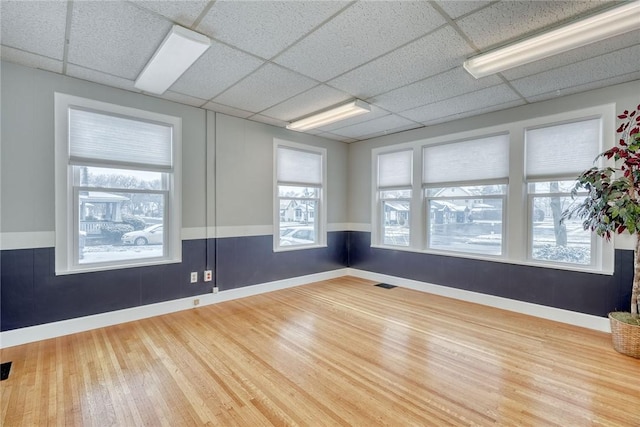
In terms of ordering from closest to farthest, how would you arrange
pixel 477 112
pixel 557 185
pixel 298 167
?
pixel 557 185
pixel 477 112
pixel 298 167

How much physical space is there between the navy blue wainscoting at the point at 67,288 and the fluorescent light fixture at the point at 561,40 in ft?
12.8

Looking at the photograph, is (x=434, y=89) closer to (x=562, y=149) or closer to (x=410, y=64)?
(x=410, y=64)

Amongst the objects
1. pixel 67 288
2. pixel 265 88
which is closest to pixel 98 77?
pixel 265 88

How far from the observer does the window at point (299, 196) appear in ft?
16.5

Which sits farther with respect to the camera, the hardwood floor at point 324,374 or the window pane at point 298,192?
the window pane at point 298,192

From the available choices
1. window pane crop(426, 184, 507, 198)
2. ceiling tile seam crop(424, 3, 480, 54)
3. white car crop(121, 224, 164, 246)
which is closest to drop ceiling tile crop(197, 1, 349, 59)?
ceiling tile seam crop(424, 3, 480, 54)

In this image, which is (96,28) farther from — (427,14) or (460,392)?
(460,392)

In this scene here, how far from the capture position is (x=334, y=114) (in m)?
4.04

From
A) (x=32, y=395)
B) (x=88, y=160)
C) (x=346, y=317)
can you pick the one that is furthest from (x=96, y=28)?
(x=346, y=317)

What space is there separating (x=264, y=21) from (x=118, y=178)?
8.28 ft

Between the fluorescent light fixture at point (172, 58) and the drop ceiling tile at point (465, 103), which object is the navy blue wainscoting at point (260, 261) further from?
the drop ceiling tile at point (465, 103)

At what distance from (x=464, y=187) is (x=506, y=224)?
78cm

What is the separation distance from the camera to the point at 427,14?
2.11 metres

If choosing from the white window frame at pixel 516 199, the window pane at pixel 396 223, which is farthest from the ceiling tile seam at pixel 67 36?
the window pane at pixel 396 223
